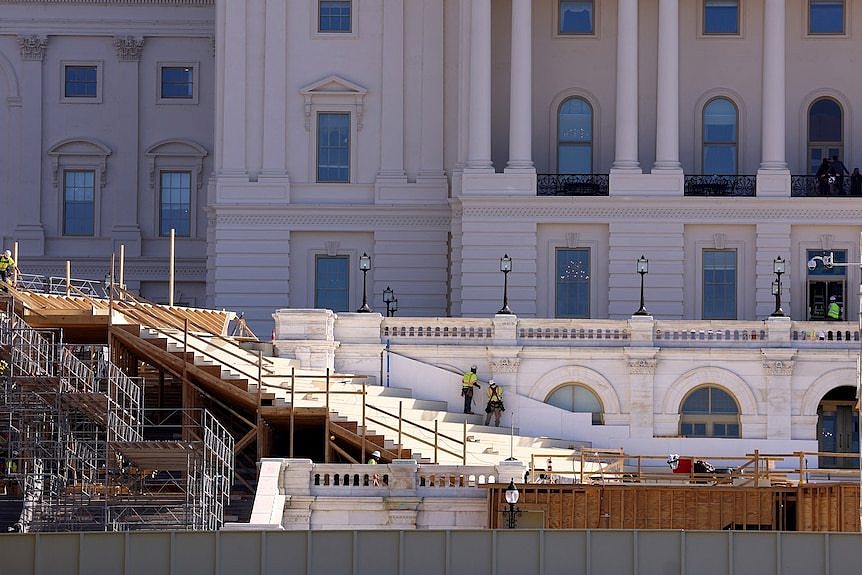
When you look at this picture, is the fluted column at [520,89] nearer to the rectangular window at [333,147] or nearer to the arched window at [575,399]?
the rectangular window at [333,147]

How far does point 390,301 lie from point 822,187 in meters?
14.6

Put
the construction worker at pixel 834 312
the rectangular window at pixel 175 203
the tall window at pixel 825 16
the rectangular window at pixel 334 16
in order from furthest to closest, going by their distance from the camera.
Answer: the rectangular window at pixel 175 203
the rectangular window at pixel 334 16
the tall window at pixel 825 16
the construction worker at pixel 834 312

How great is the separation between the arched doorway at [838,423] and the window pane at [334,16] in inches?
864

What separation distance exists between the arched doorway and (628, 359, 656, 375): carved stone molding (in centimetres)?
513

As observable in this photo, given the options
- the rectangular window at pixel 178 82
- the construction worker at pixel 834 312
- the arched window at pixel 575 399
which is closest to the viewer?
the arched window at pixel 575 399

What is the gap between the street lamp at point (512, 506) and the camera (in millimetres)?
53594

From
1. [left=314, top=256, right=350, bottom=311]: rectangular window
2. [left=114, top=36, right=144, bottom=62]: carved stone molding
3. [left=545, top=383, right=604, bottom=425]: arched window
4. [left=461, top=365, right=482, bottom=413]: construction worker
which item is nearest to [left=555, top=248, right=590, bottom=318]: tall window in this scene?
[left=314, top=256, right=350, bottom=311]: rectangular window

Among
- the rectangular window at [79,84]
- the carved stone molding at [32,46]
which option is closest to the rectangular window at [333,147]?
the rectangular window at [79,84]

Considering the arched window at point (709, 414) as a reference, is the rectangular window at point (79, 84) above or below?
above

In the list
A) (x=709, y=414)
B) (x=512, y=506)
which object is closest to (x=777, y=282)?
(x=709, y=414)

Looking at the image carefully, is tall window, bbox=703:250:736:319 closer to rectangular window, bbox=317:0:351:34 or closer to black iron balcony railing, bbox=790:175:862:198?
black iron balcony railing, bbox=790:175:862:198

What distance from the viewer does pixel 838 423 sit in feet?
234

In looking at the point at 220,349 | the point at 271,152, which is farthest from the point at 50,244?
the point at 220,349

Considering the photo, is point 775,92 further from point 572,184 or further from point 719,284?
point 572,184
